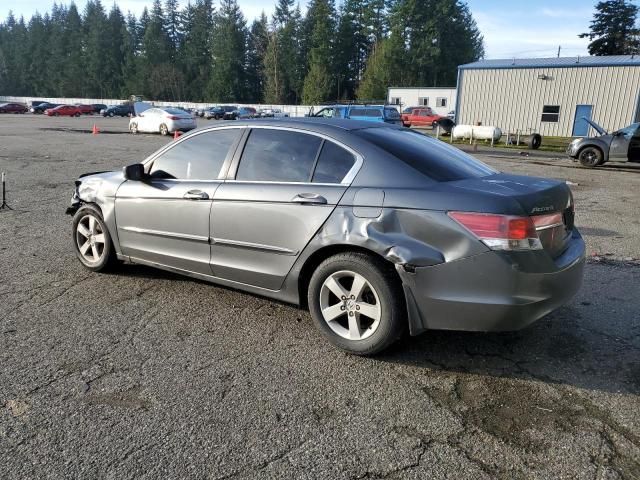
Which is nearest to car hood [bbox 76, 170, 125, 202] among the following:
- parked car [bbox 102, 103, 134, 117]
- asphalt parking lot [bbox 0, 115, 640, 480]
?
asphalt parking lot [bbox 0, 115, 640, 480]

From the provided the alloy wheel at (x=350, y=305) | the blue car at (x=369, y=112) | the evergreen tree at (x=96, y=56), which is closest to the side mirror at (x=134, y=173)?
the alloy wheel at (x=350, y=305)

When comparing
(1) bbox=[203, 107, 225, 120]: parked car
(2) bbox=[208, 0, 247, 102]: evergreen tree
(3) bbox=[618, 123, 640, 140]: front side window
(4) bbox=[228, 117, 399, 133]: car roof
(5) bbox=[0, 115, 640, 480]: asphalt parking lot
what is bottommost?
(5) bbox=[0, 115, 640, 480]: asphalt parking lot

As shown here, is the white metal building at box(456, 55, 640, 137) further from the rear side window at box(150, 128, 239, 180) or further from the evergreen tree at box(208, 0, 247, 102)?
the evergreen tree at box(208, 0, 247, 102)

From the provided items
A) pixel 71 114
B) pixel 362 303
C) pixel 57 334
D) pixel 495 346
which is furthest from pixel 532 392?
pixel 71 114

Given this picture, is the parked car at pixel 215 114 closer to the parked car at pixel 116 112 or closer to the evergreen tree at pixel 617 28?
the parked car at pixel 116 112

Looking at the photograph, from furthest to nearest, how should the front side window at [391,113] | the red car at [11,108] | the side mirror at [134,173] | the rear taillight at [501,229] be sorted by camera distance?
1. the red car at [11,108]
2. the front side window at [391,113]
3. the side mirror at [134,173]
4. the rear taillight at [501,229]

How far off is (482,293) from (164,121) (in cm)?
2666

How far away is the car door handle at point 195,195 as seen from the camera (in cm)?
417

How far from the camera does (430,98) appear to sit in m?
47.9

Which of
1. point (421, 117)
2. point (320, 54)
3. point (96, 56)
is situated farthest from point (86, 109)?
point (96, 56)

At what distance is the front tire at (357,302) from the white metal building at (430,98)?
46268 millimetres

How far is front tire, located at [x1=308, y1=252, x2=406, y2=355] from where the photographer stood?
3303 millimetres

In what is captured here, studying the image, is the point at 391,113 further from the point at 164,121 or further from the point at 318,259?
the point at 318,259

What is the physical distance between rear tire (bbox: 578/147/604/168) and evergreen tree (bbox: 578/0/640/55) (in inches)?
2644
